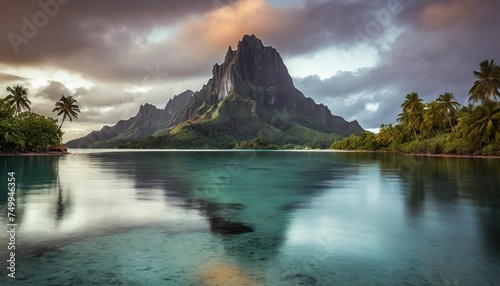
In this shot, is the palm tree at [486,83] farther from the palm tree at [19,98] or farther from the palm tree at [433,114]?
the palm tree at [19,98]

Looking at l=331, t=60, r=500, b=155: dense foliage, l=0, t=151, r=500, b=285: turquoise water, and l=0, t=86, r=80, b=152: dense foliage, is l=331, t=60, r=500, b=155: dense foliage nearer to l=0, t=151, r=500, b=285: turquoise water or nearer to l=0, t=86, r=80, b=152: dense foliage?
l=0, t=151, r=500, b=285: turquoise water

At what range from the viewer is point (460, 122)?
301 feet

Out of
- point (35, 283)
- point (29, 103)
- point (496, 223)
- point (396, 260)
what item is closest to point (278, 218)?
point (396, 260)

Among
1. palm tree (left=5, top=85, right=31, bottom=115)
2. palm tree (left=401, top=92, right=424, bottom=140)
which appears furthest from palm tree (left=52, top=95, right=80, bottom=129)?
palm tree (left=401, top=92, right=424, bottom=140)

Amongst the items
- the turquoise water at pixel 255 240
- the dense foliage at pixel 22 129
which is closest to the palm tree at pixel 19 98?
the dense foliage at pixel 22 129

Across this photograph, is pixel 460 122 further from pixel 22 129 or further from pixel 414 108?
pixel 22 129

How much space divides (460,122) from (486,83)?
1598 centimetres

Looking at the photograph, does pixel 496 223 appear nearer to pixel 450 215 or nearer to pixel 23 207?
pixel 450 215

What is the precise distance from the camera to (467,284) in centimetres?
842

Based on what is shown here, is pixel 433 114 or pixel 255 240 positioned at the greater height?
pixel 433 114

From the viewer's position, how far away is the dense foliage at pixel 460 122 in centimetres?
8659

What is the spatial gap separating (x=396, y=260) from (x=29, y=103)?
143029 millimetres

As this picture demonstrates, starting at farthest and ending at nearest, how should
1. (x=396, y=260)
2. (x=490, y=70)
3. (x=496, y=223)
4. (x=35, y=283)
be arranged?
(x=490, y=70) → (x=496, y=223) → (x=396, y=260) → (x=35, y=283)

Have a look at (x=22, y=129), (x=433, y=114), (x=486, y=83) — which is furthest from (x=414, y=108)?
(x=22, y=129)
